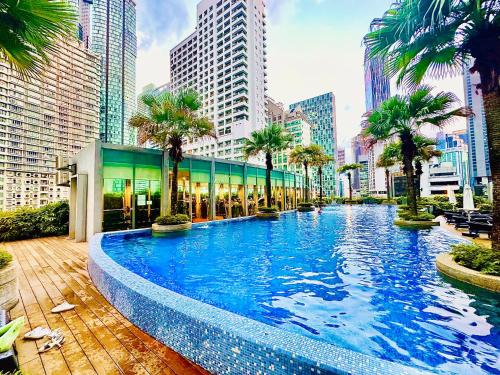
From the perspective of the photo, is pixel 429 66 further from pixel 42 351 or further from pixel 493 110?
pixel 42 351

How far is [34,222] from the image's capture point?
11461 millimetres

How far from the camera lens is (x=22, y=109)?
81.2m

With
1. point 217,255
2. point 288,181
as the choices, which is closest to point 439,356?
point 217,255

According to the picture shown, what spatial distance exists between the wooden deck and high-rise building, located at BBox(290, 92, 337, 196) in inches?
4458

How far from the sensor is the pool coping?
1732mm

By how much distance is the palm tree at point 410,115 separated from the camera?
395 inches

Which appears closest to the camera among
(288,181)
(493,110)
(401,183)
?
(493,110)

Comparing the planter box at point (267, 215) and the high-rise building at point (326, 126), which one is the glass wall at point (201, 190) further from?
the high-rise building at point (326, 126)

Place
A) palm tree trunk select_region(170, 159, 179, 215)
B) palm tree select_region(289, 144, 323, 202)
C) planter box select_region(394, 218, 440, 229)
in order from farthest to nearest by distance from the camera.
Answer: palm tree select_region(289, 144, 323, 202)
palm tree trunk select_region(170, 159, 179, 215)
planter box select_region(394, 218, 440, 229)

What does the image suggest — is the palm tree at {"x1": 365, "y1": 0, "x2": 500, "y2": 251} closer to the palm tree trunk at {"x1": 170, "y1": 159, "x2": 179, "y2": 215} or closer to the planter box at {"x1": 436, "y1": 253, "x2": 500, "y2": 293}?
the planter box at {"x1": 436, "y1": 253, "x2": 500, "y2": 293}

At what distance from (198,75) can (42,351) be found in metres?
79.5

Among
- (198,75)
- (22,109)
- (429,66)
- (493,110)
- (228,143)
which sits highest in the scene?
(198,75)

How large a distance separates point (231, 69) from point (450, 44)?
212ft

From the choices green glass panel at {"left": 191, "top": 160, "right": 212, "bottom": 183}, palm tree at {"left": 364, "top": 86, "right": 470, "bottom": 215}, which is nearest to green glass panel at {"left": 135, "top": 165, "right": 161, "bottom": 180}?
green glass panel at {"left": 191, "top": 160, "right": 212, "bottom": 183}
